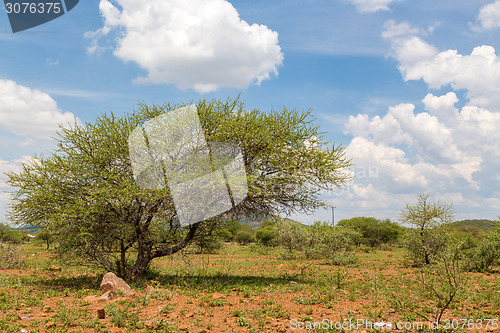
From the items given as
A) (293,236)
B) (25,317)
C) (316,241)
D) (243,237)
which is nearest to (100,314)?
(25,317)

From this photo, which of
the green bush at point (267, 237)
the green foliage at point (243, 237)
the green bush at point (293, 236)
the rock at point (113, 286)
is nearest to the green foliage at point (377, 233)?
the green bush at point (267, 237)

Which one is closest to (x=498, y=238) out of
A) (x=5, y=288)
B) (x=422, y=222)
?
(x=422, y=222)

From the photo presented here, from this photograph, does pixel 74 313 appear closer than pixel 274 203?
Yes

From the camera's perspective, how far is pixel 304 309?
1040 cm

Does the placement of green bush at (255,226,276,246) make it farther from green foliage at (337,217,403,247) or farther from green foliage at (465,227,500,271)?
green foliage at (465,227,500,271)

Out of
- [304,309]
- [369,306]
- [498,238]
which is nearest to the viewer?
[304,309]

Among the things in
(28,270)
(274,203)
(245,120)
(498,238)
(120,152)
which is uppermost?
(245,120)

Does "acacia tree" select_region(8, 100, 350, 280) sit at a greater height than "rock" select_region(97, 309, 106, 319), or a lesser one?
greater

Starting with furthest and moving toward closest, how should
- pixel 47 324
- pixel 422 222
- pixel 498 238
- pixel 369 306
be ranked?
pixel 422 222, pixel 498 238, pixel 369 306, pixel 47 324

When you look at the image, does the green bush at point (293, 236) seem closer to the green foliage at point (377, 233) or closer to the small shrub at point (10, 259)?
the small shrub at point (10, 259)

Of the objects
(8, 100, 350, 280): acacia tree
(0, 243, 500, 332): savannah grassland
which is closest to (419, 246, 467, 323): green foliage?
(0, 243, 500, 332): savannah grassland

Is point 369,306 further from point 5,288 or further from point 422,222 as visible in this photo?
point 422,222

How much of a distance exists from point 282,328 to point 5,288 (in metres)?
11.0

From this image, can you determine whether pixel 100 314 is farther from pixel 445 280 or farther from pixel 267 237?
pixel 267 237
